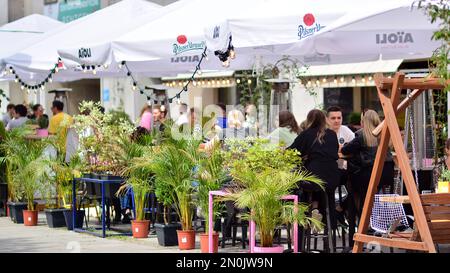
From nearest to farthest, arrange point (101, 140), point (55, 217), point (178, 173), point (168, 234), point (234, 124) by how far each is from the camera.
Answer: point (178, 173)
point (168, 234)
point (101, 140)
point (55, 217)
point (234, 124)

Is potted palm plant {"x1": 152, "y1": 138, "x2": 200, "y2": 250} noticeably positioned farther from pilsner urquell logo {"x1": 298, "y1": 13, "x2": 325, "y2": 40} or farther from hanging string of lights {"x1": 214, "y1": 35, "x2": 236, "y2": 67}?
pilsner urquell logo {"x1": 298, "y1": 13, "x2": 325, "y2": 40}

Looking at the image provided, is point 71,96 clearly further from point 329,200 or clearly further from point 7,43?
point 329,200

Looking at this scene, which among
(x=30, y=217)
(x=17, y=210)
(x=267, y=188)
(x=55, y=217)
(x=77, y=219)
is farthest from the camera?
(x=17, y=210)

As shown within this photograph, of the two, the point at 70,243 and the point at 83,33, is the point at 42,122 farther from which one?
the point at 70,243

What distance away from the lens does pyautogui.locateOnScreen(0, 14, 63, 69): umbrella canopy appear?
20547 millimetres

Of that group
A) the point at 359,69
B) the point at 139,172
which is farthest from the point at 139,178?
the point at 359,69

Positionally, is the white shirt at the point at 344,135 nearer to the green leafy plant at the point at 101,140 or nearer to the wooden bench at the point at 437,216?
the green leafy plant at the point at 101,140

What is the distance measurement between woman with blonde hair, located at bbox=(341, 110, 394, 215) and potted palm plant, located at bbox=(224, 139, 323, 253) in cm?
123

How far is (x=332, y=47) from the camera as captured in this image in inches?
501

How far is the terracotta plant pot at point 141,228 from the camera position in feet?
45.8

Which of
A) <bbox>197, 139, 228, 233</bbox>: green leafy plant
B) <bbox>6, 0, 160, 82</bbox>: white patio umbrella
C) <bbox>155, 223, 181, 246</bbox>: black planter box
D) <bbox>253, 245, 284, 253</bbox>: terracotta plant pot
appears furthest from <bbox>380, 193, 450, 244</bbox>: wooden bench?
<bbox>6, 0, 160, 82</bbox>: white patio umbrella

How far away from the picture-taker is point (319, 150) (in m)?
11.5

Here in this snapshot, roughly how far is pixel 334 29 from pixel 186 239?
3286 millimetres
